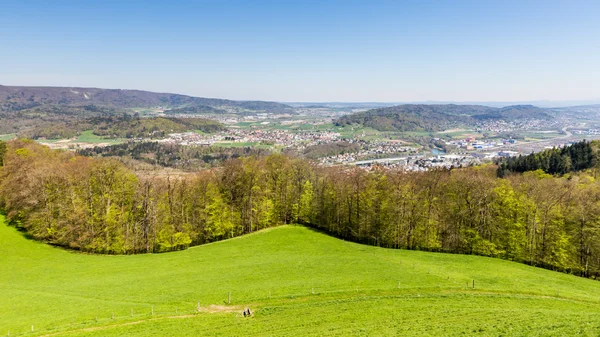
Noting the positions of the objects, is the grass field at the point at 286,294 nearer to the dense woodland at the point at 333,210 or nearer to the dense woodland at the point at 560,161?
the dense woodland at the point at 333,210

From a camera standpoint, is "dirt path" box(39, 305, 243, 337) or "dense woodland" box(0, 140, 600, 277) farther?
"dense woodland" box(0, 140, 600, 277)

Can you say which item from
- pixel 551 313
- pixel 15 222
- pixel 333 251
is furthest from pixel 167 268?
pixel 551 313

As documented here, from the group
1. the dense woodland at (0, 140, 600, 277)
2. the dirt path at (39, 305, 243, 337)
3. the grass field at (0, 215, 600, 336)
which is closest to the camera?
the grass field at (0, 215, 600, 336)

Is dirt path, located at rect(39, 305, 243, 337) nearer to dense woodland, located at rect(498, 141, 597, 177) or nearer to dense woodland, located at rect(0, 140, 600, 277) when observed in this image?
dense woodland, located at rect(0, 140, 600, 277)

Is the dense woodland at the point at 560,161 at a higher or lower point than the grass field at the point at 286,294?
higher

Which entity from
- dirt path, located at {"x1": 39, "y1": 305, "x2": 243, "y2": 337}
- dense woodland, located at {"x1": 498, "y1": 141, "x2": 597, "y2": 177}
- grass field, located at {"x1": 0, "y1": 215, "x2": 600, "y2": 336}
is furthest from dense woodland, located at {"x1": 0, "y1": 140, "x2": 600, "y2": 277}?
dense woodland, located at {"x1": 498, "y1": 141, "x2": 597, "y2": 177}

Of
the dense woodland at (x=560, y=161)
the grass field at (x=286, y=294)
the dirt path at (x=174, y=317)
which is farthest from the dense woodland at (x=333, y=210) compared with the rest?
the dense woodland at (x=560, y=161)
